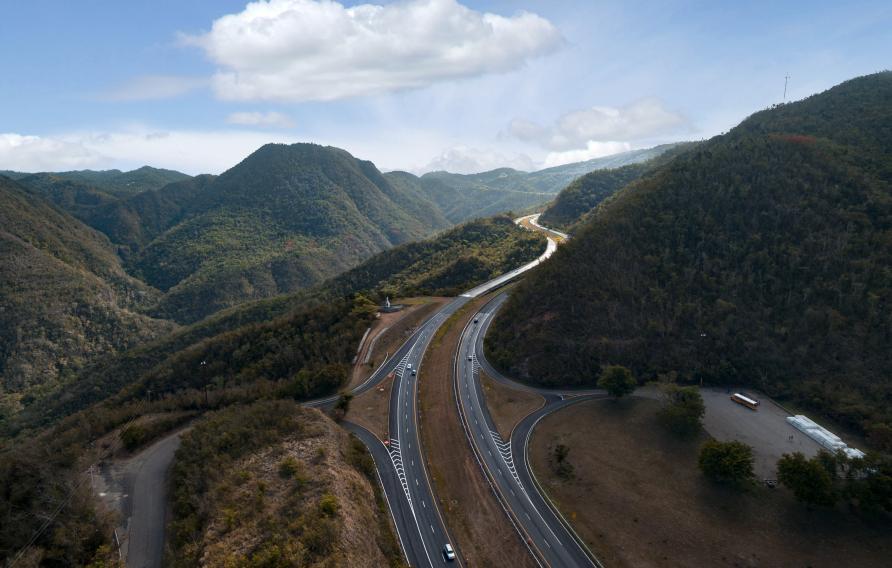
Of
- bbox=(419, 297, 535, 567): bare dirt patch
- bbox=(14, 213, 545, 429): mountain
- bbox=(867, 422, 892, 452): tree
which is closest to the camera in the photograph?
bbox=(419, 297, 535, 567): bare dirt patch

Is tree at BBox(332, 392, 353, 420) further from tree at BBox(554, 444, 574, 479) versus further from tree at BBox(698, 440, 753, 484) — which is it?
tree at BBox(698, 440, 753, 484)

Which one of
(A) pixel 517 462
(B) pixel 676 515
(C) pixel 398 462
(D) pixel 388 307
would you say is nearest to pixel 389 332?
(D) pixel 388 307

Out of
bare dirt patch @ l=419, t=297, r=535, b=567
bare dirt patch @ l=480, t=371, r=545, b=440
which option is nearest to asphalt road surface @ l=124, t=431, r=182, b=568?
bare dirt patch @ l=419, t=297, r=535, b=567

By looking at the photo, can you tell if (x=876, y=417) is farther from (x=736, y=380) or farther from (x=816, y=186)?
(x=816, y=186)

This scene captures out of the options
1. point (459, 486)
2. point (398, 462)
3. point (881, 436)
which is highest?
point (881, 436)

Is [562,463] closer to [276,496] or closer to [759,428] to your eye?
[759,428]

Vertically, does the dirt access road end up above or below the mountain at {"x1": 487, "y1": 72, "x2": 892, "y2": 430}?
below

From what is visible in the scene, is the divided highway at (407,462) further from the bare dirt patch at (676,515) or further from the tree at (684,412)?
the tree at (684,412)
